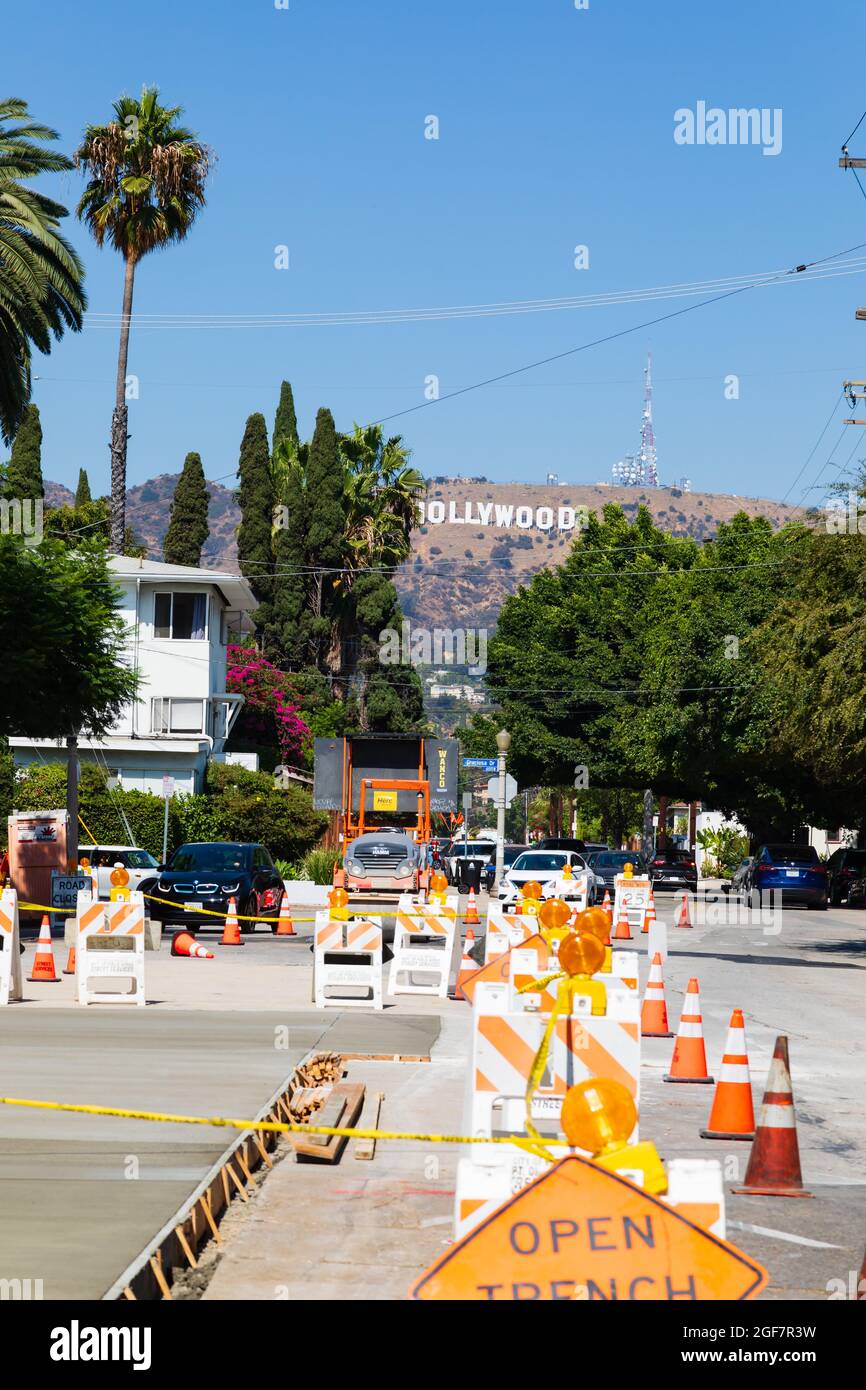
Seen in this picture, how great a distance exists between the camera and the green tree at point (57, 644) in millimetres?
29844

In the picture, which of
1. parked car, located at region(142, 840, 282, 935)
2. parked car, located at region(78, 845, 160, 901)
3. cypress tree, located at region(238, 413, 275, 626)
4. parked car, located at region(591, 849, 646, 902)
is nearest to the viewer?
parked car, located at region(142, 840, 282, 935)

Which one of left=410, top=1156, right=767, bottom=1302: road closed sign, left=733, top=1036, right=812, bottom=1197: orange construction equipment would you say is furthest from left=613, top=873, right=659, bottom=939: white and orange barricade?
left=410, top=1156, right=767, bottom=1302: road closed sign

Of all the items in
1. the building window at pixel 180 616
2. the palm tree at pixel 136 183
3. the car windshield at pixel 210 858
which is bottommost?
the car windshield at pixel 210 858

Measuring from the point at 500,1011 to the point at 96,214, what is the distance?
45940 mm

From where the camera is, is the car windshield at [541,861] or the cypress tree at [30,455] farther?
the cypress tree at [30,455]

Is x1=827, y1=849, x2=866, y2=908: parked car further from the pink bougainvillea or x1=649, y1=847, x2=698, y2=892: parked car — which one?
the pink bougainvillea

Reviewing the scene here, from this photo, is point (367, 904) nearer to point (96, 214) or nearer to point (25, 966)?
point (25, 966)

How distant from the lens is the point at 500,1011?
26.4 ft

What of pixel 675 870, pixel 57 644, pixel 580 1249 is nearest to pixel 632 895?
pixel 57 644

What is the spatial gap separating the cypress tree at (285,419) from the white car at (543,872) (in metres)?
50.4

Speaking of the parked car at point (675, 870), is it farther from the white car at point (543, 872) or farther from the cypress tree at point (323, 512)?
the cypress tree at point (323, 512)

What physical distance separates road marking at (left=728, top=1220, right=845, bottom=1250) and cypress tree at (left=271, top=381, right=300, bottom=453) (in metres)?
78.5

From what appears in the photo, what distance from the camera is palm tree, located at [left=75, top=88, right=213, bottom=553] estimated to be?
164 ft

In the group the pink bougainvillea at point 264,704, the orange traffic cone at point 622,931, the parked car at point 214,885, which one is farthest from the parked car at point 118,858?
the pink bougainvillea at point 264,704
